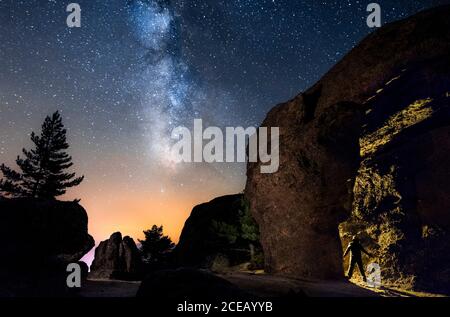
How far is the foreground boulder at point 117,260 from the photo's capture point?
24.1 m

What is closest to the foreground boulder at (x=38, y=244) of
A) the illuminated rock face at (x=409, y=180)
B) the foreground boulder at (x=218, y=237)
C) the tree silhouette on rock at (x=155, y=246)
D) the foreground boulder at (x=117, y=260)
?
the foreground boulder at (x=117, y=260)

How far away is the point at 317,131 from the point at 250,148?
248 inches

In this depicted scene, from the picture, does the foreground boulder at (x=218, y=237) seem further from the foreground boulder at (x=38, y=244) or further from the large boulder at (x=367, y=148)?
the foreground boulder at (x=38, y=244)

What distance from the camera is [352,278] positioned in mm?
16625

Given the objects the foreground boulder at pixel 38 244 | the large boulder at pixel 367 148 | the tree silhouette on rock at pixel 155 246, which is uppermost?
the large boulder at pixel 367 148

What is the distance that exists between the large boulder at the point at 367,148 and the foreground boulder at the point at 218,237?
237 inches

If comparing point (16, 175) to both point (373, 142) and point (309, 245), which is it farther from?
point (373, 142)

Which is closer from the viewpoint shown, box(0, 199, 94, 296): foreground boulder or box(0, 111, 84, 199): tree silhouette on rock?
box(0, 199, 94, 296): foreground boulder

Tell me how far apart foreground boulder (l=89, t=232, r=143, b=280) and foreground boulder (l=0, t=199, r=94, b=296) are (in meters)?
10.9

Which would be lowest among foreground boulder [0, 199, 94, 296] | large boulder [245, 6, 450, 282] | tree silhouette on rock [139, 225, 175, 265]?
tree silhouette on rock [139, 225, 175, 265]

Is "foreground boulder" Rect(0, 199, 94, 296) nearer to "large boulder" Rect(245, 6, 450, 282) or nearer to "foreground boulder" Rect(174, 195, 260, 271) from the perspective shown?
"large boulder" Rect(245, 6, 450, 282)

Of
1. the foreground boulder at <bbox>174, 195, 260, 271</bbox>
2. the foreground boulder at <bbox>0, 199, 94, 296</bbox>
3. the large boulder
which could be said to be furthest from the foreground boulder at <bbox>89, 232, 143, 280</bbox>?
the large boulder

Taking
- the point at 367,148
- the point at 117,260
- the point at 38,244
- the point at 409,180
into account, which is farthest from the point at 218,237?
the point at 38,244

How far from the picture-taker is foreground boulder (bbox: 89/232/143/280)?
949 inches
